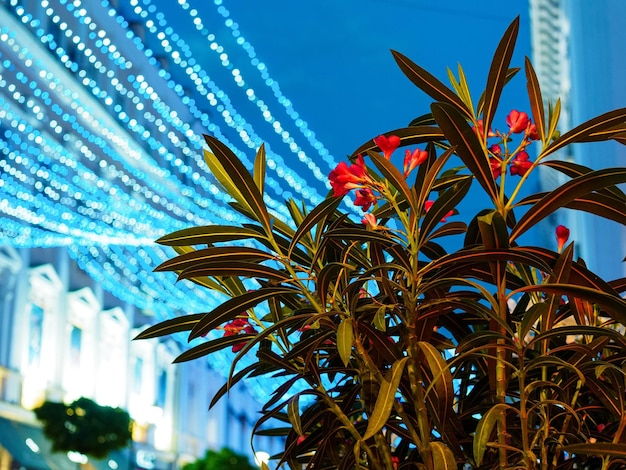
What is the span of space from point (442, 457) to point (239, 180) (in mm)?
735

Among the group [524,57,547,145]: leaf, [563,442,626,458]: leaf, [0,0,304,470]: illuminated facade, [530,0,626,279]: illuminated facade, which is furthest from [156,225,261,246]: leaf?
[0,0,304,470]: illuminated facade

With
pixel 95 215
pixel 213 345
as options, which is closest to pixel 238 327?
pixel 213 345

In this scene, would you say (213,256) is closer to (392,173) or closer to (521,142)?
(392,173)

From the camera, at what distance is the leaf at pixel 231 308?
7.07 feet

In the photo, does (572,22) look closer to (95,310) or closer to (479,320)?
(95,310)

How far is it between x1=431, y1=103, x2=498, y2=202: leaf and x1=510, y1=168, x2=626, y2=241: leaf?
4.5 inches

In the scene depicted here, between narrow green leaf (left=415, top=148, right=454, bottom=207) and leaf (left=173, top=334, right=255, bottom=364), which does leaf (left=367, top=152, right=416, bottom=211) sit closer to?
narrow green leaf (left=415, top=148, right=454, bottom=207)

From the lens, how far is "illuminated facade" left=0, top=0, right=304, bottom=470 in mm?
18891

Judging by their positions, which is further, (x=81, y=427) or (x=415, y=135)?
(x=81, y=427)

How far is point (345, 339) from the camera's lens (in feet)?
6.39

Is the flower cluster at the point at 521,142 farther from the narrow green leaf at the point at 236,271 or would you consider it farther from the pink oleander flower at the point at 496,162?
the narrow green leaf at the point at 236,271

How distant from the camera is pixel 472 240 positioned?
2.24m

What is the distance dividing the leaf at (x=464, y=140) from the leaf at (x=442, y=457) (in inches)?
21.4

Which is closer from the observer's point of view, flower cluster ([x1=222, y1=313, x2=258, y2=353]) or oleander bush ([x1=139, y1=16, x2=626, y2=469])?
oleander bush ([x1=139, y1=16, x2=626, y2=469])
